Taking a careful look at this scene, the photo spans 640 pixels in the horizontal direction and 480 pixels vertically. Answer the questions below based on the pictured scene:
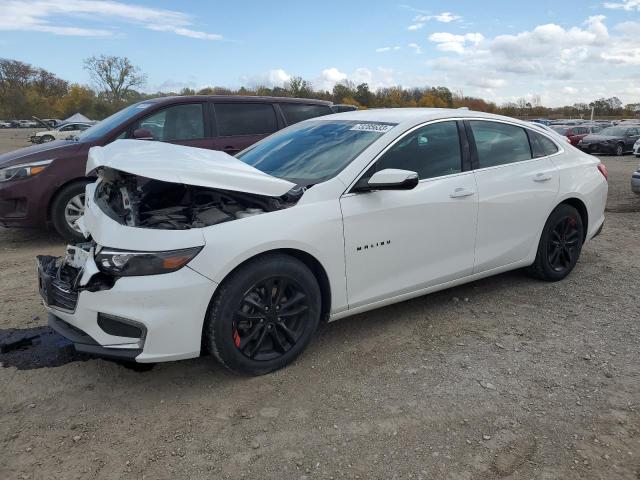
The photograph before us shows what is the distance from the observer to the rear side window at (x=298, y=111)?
762 cm

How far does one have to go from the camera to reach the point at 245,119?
7219 mm

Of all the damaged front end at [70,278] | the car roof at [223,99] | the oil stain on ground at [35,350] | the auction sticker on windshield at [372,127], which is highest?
the car roof at [223,99]

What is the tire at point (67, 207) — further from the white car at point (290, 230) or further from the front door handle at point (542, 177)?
the front door handle at point (542, 177)

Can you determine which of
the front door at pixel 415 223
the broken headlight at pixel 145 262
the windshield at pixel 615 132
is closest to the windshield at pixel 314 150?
the front door at pixel 415 223

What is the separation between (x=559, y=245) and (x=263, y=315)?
10.3 feet

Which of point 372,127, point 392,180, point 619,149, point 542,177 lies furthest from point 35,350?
point 619,149

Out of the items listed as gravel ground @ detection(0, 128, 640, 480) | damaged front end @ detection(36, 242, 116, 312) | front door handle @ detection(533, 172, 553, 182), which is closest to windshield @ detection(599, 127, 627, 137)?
front door handle @ detection(533, 172, 553, 182)

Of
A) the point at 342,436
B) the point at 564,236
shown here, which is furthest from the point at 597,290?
the point at 342,436

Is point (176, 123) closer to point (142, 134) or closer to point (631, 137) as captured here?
point (142, 134)

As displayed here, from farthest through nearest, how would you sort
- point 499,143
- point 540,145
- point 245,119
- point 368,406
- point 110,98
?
Answer: point 110,98 < point 245,119 < point 540,145 < point 499,143 < point 368,406

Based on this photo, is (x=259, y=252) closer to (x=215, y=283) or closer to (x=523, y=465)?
(x=215, y=283)

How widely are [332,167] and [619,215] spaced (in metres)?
6.73

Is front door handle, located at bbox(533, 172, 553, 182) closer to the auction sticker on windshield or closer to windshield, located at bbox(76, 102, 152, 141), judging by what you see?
the auction sticker on windshield

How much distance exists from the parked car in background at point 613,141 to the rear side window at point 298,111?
20.3 m
